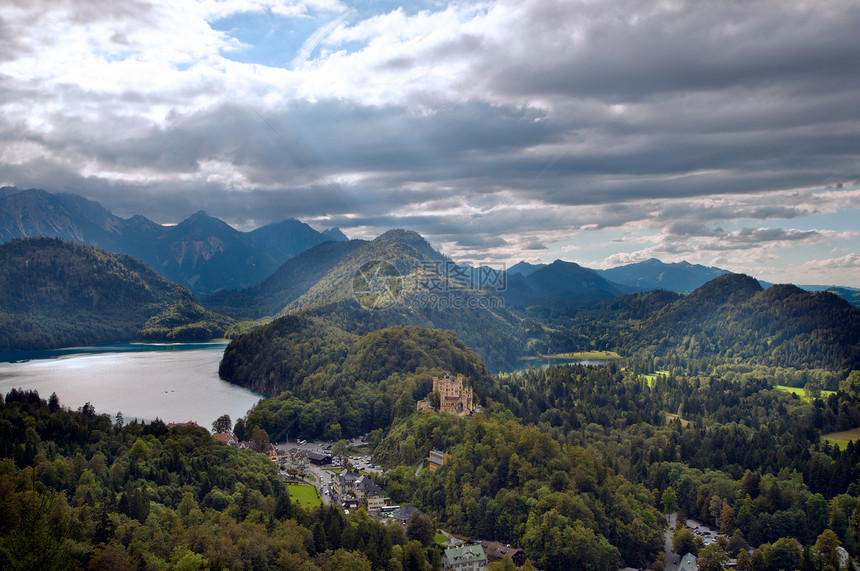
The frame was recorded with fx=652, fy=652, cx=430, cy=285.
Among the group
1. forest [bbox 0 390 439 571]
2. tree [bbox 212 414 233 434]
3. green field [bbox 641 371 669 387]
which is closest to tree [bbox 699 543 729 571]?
forest [bbox 0 390 439 571]

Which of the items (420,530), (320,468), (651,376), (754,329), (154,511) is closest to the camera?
(154,511)

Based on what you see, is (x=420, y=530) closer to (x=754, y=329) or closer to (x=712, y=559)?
(x=712, y=559)

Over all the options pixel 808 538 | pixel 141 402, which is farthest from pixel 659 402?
pixel 141 402

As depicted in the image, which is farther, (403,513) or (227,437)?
(227,437)

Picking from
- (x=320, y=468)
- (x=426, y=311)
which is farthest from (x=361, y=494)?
(x=426, y=311)

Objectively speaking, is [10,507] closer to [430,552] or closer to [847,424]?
[430,552]
